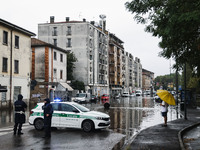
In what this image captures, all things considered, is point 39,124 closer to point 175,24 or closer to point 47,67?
point 175,24

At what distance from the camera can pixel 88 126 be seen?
12.7 m

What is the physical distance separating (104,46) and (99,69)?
882 cm

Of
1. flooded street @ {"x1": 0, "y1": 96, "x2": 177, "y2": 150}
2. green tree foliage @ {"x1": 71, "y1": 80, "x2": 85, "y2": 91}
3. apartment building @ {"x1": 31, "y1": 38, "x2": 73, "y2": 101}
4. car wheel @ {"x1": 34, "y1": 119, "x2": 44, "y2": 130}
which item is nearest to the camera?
flooded street @ {"x1": 0, "y1": 96, "x2": 177, "y2": 150}

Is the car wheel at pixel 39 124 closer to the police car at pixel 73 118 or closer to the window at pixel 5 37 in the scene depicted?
the police car at pixel 73 118

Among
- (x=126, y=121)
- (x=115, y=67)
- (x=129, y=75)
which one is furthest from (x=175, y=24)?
(x=129, y=75)

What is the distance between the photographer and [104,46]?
78.5m

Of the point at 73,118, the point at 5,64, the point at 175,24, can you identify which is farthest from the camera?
the point at 5,64

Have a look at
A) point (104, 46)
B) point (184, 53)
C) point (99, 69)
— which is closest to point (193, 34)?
point (184, 53)

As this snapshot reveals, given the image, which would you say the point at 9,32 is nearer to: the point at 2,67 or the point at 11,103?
the point at 2,67

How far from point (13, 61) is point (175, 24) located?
88.8 feet

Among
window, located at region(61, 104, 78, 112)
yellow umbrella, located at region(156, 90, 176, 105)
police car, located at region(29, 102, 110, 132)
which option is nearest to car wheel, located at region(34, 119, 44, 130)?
police car, located at region(29, 102, 110, 132)

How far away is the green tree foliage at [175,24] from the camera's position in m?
7.91

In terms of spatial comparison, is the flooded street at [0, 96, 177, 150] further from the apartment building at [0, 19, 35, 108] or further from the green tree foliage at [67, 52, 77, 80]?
the green tree foliage at [67, 52, 77, 80]

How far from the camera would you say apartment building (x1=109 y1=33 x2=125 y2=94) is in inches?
3487
